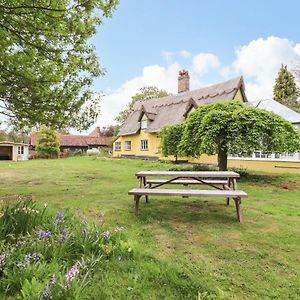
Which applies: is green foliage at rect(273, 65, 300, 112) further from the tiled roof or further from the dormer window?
the tiled roof

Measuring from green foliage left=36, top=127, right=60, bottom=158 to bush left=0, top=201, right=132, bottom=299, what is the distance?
34.7 metres

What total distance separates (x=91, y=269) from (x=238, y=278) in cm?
170

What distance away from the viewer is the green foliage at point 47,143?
120ft

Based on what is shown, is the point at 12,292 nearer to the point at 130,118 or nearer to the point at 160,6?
the point at 160,6

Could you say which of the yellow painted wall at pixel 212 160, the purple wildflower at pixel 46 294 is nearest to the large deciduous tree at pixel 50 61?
the purple wildflower at pixel 46 294

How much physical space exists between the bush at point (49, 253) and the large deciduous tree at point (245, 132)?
818 centimetres

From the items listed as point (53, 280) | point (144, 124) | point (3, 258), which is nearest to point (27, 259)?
point (3, 258)

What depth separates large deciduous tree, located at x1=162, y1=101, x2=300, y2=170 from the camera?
1098cm

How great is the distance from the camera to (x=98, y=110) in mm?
8578

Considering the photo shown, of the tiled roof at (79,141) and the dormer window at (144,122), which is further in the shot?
the tiled roof at (79,141)

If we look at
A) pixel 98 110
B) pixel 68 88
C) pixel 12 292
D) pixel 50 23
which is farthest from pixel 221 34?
pixel 12 292

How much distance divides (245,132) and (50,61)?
8.09 metres

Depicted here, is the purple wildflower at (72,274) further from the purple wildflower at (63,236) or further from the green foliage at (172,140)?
the green foliage at (172,140)

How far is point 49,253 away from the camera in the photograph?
3184 mm
